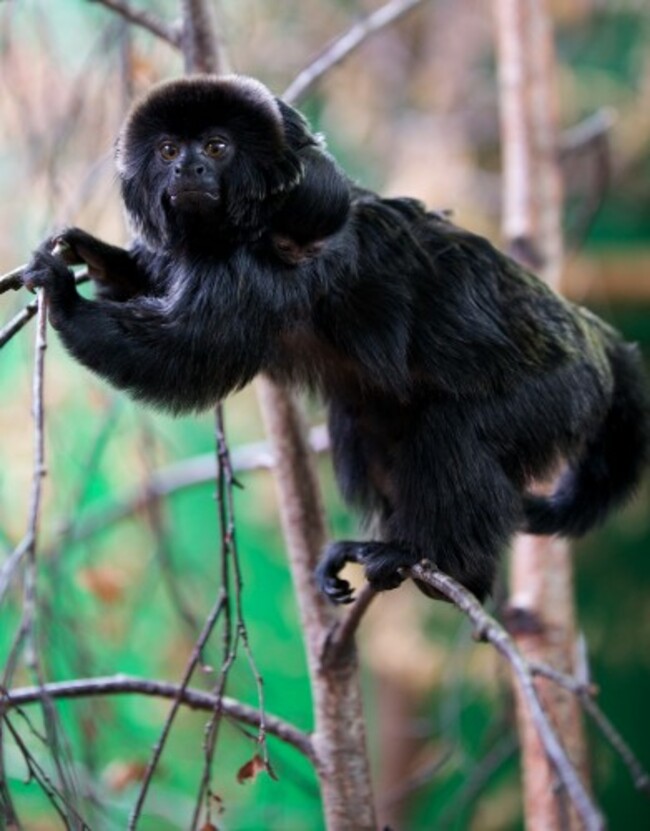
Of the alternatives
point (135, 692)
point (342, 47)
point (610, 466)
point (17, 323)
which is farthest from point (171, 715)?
point (342, 47)

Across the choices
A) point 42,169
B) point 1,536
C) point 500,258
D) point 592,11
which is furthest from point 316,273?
point 592,11

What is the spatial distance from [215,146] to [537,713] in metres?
1.47

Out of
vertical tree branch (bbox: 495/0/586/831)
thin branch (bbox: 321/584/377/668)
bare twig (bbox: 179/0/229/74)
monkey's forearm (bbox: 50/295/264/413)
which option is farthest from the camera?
vertical tree branch (bbox: 495/0/586/831)

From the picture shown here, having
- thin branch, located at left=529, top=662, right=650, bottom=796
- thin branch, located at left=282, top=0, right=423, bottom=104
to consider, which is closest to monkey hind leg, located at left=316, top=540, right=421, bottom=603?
thin branch, located at left=529, top=662, right=650, bottom=796

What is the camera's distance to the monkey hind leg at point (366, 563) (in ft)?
8.50

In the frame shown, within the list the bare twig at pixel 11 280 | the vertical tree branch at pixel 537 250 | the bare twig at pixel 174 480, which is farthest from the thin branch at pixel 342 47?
the bare twig at pixel 11 280

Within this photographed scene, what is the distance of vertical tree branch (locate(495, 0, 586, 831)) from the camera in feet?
12.5

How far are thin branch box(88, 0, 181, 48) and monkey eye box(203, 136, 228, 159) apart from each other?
2.62 ft

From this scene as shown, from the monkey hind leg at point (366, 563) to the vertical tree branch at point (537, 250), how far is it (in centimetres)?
107

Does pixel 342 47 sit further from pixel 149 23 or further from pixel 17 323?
pixel 17 323

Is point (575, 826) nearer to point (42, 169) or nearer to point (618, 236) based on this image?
point (42, 169)

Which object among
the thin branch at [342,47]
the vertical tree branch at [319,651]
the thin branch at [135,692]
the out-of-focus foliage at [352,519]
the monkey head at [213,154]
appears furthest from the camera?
the out-of-focus foliage at [352,519]

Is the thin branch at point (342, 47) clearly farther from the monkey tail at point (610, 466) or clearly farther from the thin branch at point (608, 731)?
the thin branch at point (608, 731)

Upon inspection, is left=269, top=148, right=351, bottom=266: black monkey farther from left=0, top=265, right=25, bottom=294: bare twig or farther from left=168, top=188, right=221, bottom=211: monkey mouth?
left=0, top=265, right=25, bottom=294: bare twig
